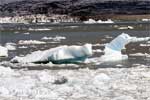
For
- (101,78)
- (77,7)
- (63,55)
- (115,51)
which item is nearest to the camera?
(101,78)

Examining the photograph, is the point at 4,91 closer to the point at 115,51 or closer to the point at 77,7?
the point at 115,51

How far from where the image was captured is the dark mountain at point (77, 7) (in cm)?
12638

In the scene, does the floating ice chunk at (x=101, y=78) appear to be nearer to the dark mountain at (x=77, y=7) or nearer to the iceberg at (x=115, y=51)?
the iceberg at (x=115, y=51)

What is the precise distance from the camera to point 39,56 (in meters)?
15.4

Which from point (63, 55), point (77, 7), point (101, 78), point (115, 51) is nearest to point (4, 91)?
point (101, 78)

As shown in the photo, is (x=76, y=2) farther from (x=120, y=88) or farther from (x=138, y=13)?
(x=120, y=88)

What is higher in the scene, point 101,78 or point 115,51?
point 101,78

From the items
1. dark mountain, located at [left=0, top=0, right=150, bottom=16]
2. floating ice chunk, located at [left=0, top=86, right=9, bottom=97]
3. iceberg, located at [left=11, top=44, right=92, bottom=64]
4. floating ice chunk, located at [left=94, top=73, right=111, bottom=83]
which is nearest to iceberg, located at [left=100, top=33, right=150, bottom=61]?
iceberg, located at [left=11, top=44, right=92, bottom=64]

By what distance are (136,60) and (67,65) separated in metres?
2.42

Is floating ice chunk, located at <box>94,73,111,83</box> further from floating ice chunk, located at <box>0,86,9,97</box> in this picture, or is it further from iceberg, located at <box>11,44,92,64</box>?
iceberg, located at <box>11,44,92,64</box>

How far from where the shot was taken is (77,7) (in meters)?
137

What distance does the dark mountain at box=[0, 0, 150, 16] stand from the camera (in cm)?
12638

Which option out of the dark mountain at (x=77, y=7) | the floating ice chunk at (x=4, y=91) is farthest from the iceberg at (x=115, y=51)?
the dark mountain at (x=77, y=7)

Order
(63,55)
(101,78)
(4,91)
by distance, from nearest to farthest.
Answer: (4,91) → (101,78) → (63,55)
